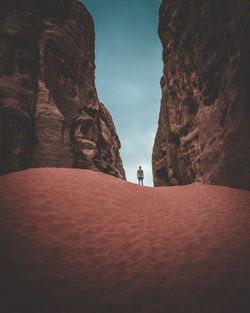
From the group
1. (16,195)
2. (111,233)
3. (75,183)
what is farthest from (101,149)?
(111,233)

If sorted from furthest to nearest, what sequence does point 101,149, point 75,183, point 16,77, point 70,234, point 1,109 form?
point 101,149
point 16,77
point 1,109
point 75,183
point 70,234

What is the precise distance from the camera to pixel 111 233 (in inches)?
165

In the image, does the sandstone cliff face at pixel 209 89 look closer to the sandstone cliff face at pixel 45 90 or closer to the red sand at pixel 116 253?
the red sand at pixel 116 253

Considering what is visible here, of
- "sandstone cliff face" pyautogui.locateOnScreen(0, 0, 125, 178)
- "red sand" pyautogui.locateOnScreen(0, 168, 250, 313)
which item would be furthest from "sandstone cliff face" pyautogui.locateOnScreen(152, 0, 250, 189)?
"sandstone cliff face" pyautogui.locateOnScreen(0, 0, 125, 178)

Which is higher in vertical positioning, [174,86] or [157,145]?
[174,86]

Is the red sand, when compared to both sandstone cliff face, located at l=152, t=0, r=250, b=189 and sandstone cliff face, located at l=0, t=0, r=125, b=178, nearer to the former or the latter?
sandstone cliff face, located at l=152, t=0, r=250, b=189

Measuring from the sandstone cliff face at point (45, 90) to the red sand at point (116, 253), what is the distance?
8.64 meters

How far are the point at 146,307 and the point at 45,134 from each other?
15.7 metres

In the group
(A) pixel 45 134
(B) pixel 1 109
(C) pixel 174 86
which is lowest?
(A) pixel 45 134

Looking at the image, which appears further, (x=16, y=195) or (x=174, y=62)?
(x=174, y=62)

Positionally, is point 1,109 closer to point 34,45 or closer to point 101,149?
point 34,45

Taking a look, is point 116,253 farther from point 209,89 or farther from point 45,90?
point 45,90

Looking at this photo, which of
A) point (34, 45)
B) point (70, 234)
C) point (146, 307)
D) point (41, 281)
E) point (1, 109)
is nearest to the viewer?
point (146, 307)

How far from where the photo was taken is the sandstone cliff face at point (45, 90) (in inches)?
517
